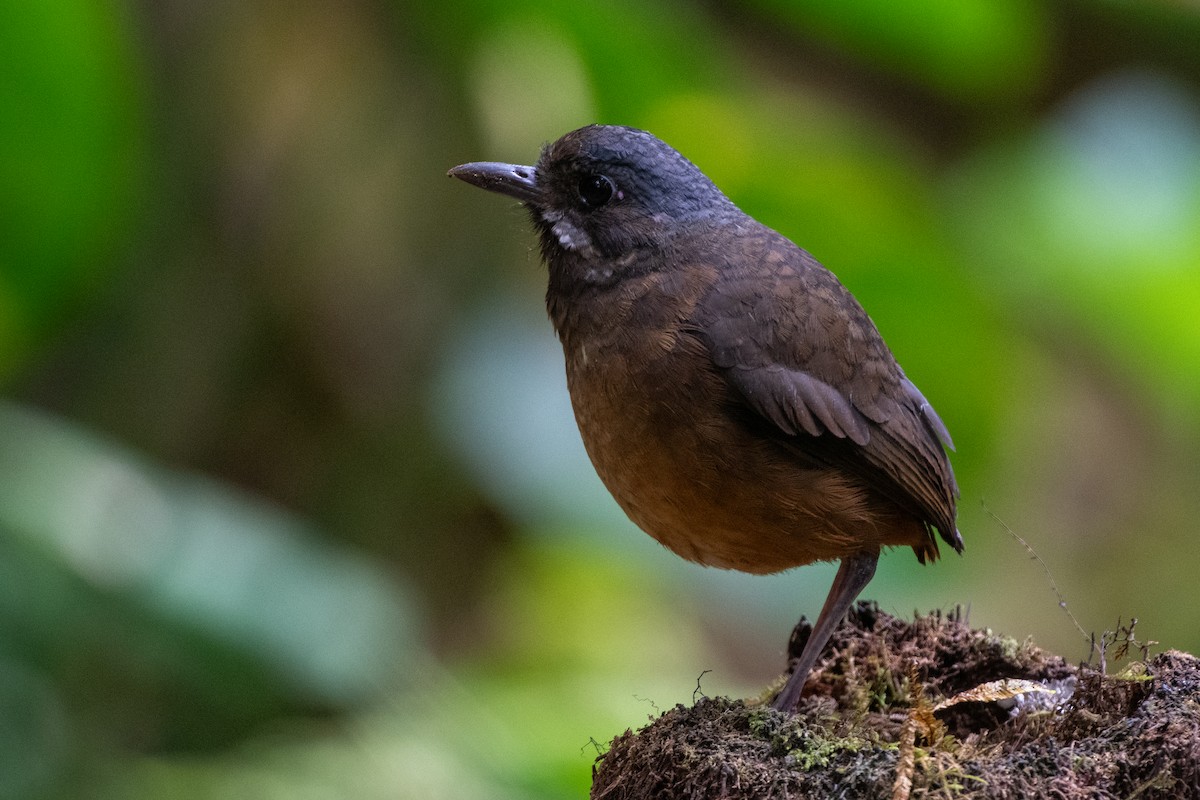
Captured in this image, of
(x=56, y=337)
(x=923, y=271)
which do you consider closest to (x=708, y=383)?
(x=923, y=271)

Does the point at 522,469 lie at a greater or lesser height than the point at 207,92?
lesser

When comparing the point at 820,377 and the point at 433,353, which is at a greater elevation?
the point at 433,353

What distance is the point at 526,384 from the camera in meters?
5.52

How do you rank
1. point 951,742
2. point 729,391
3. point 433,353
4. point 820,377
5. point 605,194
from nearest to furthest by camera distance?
point 951,742
point 729,391
point 820,377
point 605,194
point 433,353

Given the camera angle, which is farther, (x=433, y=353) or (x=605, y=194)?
(x=433, y=353)

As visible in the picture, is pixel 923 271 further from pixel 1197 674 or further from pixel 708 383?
pixel 1197 674

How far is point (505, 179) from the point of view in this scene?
12.3 ft

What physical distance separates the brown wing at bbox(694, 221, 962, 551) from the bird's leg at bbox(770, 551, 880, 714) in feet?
0.69

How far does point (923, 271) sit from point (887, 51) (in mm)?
1272

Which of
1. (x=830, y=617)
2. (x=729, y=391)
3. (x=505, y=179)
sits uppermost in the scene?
(x=505, y=179)

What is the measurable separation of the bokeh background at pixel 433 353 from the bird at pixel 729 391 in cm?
34

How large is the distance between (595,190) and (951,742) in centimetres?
188

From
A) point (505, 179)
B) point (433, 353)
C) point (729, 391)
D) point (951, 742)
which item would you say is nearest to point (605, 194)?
point (505, 179)

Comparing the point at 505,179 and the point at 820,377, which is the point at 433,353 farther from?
the point at 820,377
